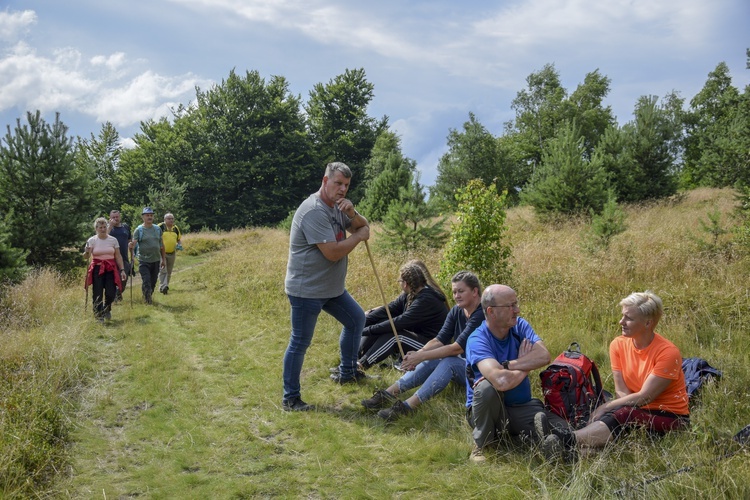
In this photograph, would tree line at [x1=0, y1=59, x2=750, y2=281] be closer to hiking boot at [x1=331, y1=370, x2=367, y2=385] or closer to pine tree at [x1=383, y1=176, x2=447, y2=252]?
pine tree at [x1=383, y1=176, x2=447, y2=252]

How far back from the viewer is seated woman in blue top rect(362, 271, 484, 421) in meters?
4.65

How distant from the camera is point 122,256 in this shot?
11.2m

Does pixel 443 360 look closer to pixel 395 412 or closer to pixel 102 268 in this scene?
pixel 395 412

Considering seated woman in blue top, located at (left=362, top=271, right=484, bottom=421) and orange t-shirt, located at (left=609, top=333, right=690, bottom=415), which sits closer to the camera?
orange t-shirt, located at (left=609, top=333, right=690, bottom=415)

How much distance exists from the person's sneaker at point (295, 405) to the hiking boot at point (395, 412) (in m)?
0.74

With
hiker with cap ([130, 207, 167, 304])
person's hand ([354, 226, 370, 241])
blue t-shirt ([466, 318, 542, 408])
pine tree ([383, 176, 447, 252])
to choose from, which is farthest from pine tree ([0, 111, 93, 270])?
blue t-shirt ([466, 318, 542, 408])

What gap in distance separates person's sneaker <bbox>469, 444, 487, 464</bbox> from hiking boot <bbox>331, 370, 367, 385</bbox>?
199 centimetres

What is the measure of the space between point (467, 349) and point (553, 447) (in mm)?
916

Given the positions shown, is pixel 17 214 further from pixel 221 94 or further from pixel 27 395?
pixel 221 94

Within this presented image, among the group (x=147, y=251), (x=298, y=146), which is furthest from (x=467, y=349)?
(x=298, y=146)

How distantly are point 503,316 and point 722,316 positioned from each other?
3.81 m

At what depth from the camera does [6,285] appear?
981 centimetres

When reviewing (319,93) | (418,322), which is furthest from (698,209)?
(319,93)

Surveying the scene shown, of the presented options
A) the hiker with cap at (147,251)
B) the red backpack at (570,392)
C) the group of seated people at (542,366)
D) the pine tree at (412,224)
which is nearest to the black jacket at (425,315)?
the group of seated people at (542,366)
